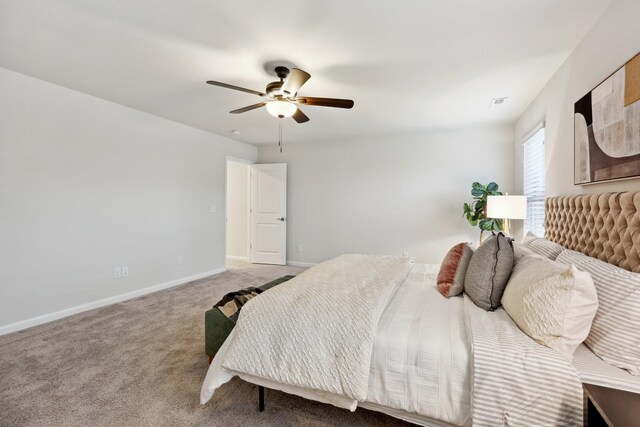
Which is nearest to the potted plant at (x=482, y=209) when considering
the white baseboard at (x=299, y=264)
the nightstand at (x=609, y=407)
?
the white baseboard at (x=299, y=264)

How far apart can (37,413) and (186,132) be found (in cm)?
381

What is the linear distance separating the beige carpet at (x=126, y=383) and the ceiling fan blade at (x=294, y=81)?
2330 mm

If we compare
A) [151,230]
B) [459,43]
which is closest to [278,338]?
[459,43]

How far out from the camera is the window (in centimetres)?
324

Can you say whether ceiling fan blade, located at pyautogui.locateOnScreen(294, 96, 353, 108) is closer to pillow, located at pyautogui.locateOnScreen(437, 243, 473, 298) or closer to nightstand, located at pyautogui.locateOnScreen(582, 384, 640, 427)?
pillow, located at pyautogui.locateOnScreen(437, 243, 473, 298)

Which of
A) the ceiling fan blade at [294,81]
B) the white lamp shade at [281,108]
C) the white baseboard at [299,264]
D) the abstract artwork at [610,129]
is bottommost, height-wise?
the white baseboard at [299,264]

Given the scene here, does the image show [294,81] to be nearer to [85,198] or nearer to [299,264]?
[85,198]

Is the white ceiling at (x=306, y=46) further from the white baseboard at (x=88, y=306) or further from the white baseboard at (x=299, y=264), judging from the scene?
Answer: the white baseboard at (x=299, y=264)

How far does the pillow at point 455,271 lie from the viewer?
2.05 metres

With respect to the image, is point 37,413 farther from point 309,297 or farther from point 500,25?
point 500,25

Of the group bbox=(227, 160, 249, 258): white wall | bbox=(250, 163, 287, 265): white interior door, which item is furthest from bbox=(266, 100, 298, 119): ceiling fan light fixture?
bbox=(227, 160, 249, 258): white wall

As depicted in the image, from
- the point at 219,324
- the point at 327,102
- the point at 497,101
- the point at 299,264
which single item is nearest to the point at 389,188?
the point at 497,101

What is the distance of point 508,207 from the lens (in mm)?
3127

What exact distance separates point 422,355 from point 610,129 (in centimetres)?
176
